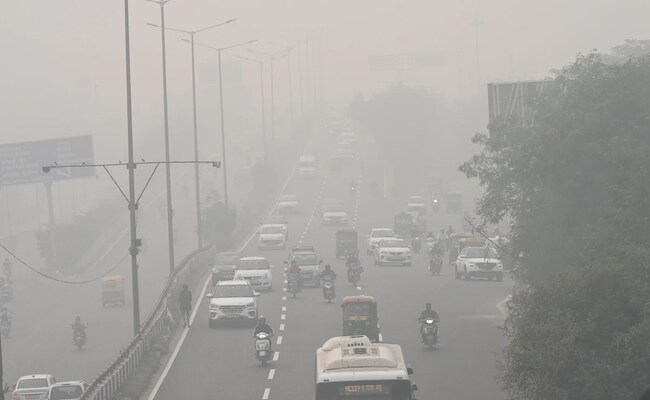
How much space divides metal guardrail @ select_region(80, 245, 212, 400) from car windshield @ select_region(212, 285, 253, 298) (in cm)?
190

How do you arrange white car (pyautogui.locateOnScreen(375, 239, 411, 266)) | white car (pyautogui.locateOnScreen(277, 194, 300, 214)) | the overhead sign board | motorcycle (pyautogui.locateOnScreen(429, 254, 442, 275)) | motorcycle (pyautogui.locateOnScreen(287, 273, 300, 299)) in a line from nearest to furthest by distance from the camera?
motorcycle (pyautogui.locateOnScreen(287, 273, 300, 299)) < motorcycle (pyautogui.locateOnScreen(429, 254, 442, 275)) < white car (pyautogui.locateOnScreen(375, 239, 411, 266)) < the overhead sign board < white car (pyautogui.locateOnScreen(277, 194, 300, 214))

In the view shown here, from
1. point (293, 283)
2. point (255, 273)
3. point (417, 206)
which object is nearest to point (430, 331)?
point (293, 283)

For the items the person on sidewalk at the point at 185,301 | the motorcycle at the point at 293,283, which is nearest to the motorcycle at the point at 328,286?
the motorcycle at the point at 293,283

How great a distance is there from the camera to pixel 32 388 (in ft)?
134

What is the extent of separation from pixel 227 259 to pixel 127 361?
26.4 meters

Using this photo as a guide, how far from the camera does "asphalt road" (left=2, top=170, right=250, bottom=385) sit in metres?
56.5

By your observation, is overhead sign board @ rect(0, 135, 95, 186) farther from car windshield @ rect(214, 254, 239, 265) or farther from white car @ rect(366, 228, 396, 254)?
car windshield @ rect(214, 254, 239, 265)

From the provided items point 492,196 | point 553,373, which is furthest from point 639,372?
point 492,196

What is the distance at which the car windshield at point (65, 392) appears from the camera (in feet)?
117

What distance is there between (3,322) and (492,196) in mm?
27718

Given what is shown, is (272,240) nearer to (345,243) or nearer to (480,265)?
(345,243)

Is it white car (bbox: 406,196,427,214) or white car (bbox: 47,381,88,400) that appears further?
white car (bbox: 406,196,427,214)

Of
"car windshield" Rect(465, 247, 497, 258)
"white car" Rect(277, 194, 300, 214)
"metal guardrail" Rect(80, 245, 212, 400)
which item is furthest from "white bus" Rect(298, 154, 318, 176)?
"metal guardrail" Rect(80, 245, 212, 400)

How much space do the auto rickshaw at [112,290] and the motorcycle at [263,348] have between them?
38.9 meters
